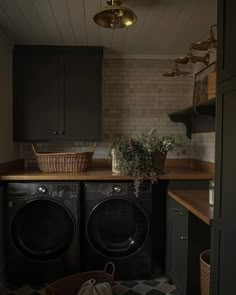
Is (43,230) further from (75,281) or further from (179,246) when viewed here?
(179,246)

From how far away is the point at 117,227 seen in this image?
2.65m

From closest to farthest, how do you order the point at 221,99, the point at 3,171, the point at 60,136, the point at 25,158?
the point at 221,99, the point at 3,171, the point at 60,136, the point at 25,158

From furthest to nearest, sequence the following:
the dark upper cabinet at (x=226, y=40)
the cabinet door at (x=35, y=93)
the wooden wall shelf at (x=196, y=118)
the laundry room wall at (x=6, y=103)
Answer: the cabinet door at (x=35, y=93) < the laundry room wall at (x=6, y=103) < the wooden wall shelf at (x=196, y=118) < the dark upper cabinet at (x=226, y=40)

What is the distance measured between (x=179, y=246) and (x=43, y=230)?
1.26 m

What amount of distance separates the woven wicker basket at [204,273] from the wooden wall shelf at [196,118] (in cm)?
123

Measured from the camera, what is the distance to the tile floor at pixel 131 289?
2.39m

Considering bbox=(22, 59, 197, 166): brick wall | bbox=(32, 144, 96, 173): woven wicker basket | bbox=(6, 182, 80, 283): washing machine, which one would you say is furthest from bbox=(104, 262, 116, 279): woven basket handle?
bbox=(22, 59, 197, 166): brick wall

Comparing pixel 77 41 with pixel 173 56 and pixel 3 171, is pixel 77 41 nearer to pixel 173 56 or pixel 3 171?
pixel 173 56

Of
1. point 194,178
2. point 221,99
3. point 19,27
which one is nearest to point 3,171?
point 19,27

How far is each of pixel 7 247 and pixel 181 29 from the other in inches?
100

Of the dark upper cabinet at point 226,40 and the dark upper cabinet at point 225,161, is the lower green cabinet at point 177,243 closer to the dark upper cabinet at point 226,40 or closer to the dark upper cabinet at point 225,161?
the dark upper cabinet at point 225,161

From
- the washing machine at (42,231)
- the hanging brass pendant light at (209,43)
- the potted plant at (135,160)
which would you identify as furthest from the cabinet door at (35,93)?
the hanging brass pendant light at (209,43)

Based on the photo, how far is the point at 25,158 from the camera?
10.6 ft

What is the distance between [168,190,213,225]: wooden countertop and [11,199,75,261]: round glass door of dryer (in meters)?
1.00
